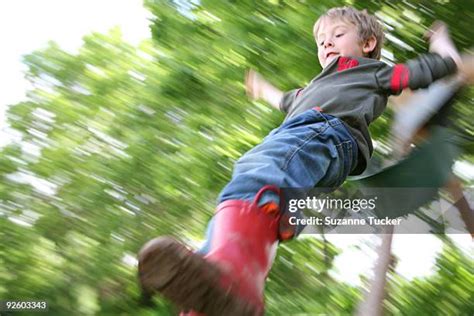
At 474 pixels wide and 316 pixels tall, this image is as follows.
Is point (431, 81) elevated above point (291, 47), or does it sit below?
above

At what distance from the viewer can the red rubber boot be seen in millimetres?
1274

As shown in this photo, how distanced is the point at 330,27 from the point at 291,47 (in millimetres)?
982

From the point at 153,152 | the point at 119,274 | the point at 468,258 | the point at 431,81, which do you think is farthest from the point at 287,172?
the point at 119,274

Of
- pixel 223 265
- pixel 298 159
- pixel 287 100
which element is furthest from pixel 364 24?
pixel 223 265

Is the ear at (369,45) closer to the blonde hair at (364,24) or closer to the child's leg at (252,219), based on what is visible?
the blonde hair at (364,24)

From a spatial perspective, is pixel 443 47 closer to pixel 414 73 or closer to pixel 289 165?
pixel 414 73

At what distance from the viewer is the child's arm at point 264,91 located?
2.29 meters

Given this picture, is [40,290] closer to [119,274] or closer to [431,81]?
[119,274]

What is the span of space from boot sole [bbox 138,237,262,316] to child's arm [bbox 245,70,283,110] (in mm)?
1007

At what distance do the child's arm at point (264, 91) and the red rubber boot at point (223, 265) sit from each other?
2.60 ft

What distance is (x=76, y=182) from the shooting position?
4492mm

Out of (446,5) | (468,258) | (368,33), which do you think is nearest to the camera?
(368,33)

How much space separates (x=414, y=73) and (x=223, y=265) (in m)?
0.75

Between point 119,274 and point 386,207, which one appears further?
point 119,274
